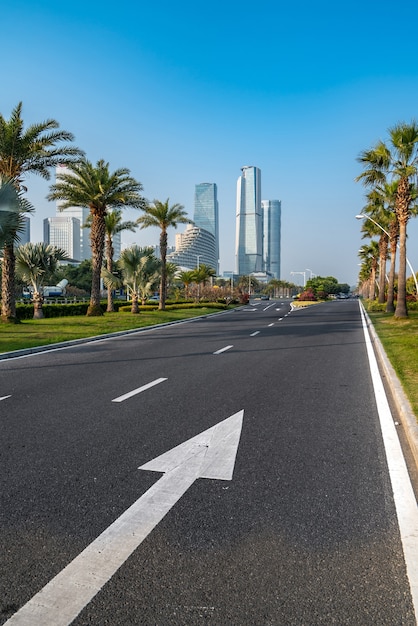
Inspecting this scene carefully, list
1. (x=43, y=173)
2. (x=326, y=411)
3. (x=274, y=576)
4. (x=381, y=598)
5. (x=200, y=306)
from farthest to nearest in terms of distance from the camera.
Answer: (x=200, y=306), (x=43, y=173), (x=326, y=411), (x=274, y=576), (x=381, y=598)

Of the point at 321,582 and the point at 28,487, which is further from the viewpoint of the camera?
the point at 28,487

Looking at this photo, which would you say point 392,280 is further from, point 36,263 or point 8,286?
point 8,286

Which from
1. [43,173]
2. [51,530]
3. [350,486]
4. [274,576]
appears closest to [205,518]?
[274,576]

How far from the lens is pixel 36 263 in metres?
25.5

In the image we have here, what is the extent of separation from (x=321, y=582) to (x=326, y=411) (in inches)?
163

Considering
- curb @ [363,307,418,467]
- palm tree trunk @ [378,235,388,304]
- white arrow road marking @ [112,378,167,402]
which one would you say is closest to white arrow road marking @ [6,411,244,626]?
curb @ [363,307,418,467]

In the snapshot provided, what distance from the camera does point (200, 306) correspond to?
4856 cm

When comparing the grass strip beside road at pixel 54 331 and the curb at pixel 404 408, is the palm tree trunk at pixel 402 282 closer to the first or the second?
the grass strip beside road at pixel 54 331

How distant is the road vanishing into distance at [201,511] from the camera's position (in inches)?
99.6

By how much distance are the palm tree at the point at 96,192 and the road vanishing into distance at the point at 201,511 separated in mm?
22395

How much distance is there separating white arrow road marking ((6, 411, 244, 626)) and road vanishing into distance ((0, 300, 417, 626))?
12 mm

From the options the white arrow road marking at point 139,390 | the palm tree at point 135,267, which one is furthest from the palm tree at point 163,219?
the white arrow road marking at point 139,390

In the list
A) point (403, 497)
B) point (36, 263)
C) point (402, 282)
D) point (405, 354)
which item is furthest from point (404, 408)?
point (36, 263)

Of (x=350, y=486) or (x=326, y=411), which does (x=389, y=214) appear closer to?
(x=326, y=411)
